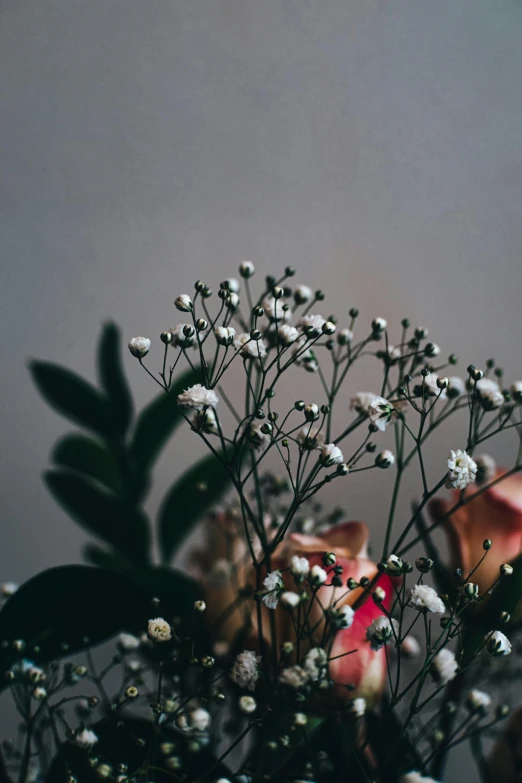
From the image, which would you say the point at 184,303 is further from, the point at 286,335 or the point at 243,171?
the point at 243,171

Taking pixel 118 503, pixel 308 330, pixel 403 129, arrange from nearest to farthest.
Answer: pixel 308 330
pixel 118 503
pixel 403 129

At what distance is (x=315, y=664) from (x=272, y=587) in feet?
0.14

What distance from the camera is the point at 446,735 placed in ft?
1.44

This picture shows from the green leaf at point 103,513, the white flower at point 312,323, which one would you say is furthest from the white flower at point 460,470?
the green leaf at point 103,513

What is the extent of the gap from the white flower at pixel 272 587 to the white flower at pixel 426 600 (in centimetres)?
7

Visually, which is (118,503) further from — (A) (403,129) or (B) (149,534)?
(A) (403,129)

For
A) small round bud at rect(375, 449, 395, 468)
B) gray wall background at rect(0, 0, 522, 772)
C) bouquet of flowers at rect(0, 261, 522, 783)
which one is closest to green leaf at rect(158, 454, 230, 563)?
bouquet of flowers at rect(0, 261, 522, 783)

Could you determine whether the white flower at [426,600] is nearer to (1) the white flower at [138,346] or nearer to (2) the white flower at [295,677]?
(2) the white flower at [295,677]

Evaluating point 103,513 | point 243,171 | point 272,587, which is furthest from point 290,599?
point 243,171

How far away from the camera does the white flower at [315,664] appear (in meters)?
0.33

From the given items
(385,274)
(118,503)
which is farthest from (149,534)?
(385,274)

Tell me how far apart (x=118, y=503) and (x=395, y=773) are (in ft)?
0.97

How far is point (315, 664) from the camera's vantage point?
1.09 feet

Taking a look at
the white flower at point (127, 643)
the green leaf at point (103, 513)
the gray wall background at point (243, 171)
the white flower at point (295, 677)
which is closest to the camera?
the white flower at point (295, 677)
